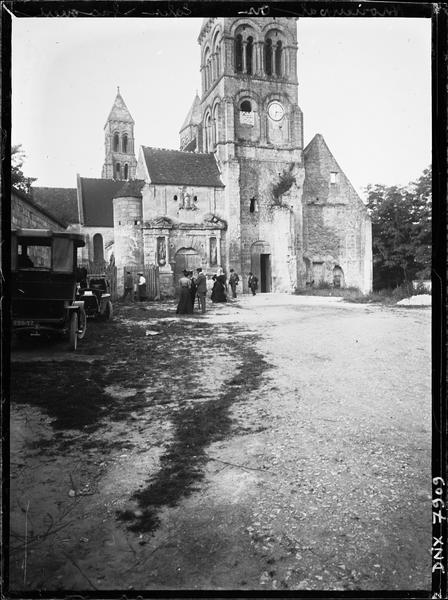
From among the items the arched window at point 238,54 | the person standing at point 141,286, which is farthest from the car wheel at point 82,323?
the arched window at point 238,54

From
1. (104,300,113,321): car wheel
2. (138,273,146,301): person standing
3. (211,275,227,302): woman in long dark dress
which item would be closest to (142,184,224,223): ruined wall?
(138,273,146,301): person standing

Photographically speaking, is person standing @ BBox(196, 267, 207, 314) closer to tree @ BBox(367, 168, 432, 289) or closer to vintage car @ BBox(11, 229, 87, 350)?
vintage car @ BBox(11, 229, 87, 350)

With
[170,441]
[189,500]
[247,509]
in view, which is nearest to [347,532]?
[247,509]

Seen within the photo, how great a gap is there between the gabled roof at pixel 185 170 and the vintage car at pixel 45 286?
10.5 metres

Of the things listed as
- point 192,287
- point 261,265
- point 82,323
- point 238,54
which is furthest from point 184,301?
point 261,265

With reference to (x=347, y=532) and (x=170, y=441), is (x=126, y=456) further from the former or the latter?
(x=347, y=532)

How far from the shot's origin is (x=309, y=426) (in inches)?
91.3

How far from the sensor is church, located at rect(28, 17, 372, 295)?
5.74 m

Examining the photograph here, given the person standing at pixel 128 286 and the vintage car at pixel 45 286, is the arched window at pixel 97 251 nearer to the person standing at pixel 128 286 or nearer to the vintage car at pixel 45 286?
the person standing at pixel 128 286

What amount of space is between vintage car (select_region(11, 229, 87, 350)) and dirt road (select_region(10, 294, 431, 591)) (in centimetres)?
11

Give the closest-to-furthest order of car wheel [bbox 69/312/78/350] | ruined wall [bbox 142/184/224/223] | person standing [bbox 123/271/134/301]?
car wheel [bbox 69/312/78/350] < person standing [bbox 123/271/134/301] < ruined wall [bbox 142/184/224/223]

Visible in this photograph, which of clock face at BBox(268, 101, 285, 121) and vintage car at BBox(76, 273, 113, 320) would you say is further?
clock face at BBox(268, 101, 285, 121)

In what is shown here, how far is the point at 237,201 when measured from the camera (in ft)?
59.8

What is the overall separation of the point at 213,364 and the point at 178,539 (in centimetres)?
91
